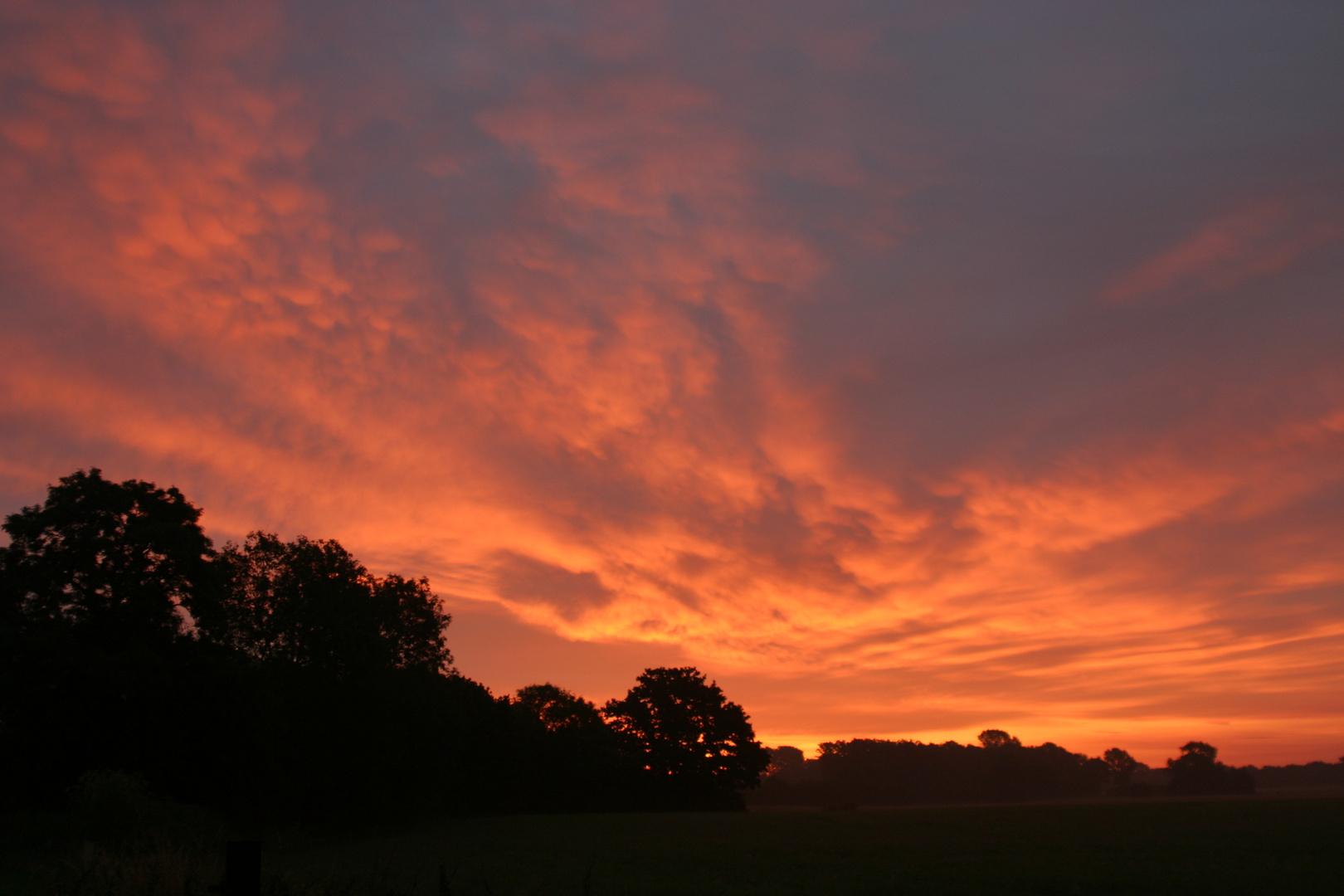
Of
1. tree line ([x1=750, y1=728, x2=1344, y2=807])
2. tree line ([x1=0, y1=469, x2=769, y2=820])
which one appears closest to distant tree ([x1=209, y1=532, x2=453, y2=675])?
tree line ([x1=0, y1=469, x2=769, y2=820])

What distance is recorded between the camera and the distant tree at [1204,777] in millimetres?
127375

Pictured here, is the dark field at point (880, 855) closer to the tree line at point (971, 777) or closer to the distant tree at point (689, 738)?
the distant tree at point (689, 738)

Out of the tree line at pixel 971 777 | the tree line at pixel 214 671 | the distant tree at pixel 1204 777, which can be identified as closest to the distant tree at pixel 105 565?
the tree line at pixel 214 671

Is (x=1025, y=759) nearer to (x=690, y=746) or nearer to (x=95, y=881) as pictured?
(x=690, y=746)

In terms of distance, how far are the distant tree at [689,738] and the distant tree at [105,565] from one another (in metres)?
50.3

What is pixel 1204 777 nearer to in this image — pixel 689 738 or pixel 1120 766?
pixel 1120 766

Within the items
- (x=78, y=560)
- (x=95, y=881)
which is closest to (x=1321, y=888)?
(x=95, y=881)

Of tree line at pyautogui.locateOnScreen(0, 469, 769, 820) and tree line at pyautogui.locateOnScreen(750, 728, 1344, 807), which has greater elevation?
tree line at pyautogui.locateOnScreen(0, 469, 769, 820)

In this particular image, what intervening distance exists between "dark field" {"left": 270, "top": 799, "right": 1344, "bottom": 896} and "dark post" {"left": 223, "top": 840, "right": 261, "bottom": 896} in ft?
16.1

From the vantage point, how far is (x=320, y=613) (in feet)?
158

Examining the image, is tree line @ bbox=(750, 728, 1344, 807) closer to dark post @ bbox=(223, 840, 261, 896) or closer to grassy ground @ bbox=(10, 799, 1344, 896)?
grassy ground @ bbox=(10, 799, 1344, 896)

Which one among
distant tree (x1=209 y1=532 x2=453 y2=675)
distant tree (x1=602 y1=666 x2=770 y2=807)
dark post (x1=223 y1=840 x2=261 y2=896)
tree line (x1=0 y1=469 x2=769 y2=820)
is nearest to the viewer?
dark post (x1=223 y1=840 x2=261 y2=896)

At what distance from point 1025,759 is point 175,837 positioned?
139758 mm

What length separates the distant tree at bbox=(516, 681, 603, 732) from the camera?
87.5 m
